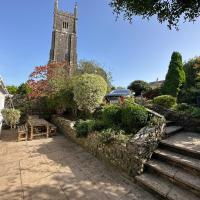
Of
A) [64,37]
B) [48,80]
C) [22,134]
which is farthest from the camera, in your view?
[64,37]

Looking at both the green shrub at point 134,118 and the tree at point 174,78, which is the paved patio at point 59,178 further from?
the tree at point 174,78

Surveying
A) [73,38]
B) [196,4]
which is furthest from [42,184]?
[73,38]

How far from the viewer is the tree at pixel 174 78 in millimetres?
12773

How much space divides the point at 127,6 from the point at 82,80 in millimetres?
4421

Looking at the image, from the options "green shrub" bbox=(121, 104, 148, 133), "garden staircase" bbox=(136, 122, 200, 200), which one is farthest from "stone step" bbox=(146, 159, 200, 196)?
"green shrub" bbox=(121, 104, 148, 133)

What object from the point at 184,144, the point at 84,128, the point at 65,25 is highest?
the point at 65,25

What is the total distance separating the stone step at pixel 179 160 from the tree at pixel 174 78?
9191 mm

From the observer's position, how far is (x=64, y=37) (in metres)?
A: 45.0

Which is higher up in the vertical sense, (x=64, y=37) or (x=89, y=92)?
(x=64, y=37)

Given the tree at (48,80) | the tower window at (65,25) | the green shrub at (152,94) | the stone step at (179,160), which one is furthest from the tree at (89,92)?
the tower window at (65,25)

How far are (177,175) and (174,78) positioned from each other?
35.5ft

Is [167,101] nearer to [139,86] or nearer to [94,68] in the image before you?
[139,86]

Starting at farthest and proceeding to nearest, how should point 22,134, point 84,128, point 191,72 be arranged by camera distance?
point 191,72 < point 22,134 < point 84,128

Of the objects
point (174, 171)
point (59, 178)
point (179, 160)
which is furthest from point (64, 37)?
point (174, 171)
